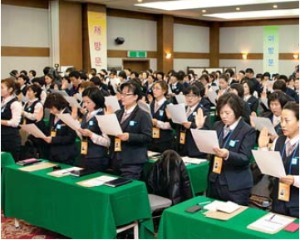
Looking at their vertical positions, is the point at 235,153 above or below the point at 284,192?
above

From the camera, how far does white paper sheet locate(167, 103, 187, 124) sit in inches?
193

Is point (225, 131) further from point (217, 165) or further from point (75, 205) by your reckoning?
point (75, 205)

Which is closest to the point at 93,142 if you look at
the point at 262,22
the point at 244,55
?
the point at 262,22

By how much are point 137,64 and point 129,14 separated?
6.88 feet

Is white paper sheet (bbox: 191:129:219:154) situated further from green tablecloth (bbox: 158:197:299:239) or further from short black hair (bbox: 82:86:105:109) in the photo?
short black hair (bbox: 82:86:105:109)

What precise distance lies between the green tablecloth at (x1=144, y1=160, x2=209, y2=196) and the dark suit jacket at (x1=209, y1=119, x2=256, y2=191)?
888 mm

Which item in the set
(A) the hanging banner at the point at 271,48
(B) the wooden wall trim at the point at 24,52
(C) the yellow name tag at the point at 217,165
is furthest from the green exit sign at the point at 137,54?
(C) the yellow name tag at the point at 217,165

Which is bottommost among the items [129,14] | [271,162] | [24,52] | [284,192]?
[284,192]

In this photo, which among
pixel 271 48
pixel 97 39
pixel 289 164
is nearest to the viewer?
pixel 289 164

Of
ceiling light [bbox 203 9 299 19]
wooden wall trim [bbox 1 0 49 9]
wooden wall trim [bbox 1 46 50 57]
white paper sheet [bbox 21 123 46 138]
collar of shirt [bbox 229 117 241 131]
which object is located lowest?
white paper sheet [bbox 21 123 46 138]

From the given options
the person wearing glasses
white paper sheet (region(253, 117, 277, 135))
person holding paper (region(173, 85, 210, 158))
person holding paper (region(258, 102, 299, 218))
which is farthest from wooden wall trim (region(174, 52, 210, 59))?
person holding paper (region(258, 102, 299, 218))

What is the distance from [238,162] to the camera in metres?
3.10

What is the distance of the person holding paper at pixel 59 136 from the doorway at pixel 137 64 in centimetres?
1154

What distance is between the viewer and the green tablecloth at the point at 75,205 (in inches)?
131
